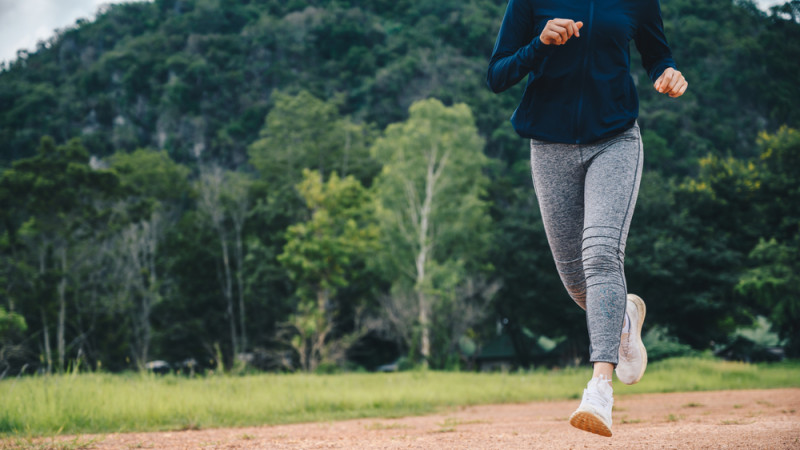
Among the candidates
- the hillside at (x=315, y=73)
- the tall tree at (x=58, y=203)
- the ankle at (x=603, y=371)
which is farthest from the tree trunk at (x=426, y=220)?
the ankle at (x=603, y=371)

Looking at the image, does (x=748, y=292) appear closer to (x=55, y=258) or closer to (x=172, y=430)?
(x=172, y=430)

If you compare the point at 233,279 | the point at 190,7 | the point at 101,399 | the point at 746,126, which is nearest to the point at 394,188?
the point at 233,279

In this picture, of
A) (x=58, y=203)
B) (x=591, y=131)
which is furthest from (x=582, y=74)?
(x=58, y=203)

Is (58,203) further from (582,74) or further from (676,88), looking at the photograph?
(676,88)

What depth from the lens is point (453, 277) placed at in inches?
1077

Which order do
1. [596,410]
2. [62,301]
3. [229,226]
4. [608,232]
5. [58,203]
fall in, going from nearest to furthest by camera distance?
[596,410], [608,232], [62,301], [58,203], [229,226]

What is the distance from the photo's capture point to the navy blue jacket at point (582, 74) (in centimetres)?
260

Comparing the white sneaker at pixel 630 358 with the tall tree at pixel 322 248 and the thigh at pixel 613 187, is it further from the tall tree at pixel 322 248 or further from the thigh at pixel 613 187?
the tall tree at pixel 322 248

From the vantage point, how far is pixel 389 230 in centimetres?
3012

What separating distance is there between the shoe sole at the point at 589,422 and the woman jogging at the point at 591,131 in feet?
0.33

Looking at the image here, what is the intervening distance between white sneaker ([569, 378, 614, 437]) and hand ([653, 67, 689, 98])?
3.90ft

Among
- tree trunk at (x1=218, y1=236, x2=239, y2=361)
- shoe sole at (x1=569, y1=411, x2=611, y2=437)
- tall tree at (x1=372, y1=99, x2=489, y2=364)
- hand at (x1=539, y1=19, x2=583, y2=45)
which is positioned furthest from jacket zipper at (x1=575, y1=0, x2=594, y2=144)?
tree trunk at (x1=218, y1=236, x2=239, y2=361)

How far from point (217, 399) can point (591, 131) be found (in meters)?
5.97

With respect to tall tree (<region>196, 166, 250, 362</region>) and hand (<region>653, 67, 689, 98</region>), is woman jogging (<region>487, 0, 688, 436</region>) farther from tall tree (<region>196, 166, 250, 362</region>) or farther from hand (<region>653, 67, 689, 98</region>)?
tall tree (<region>196, 166, 250, 362</region>)
